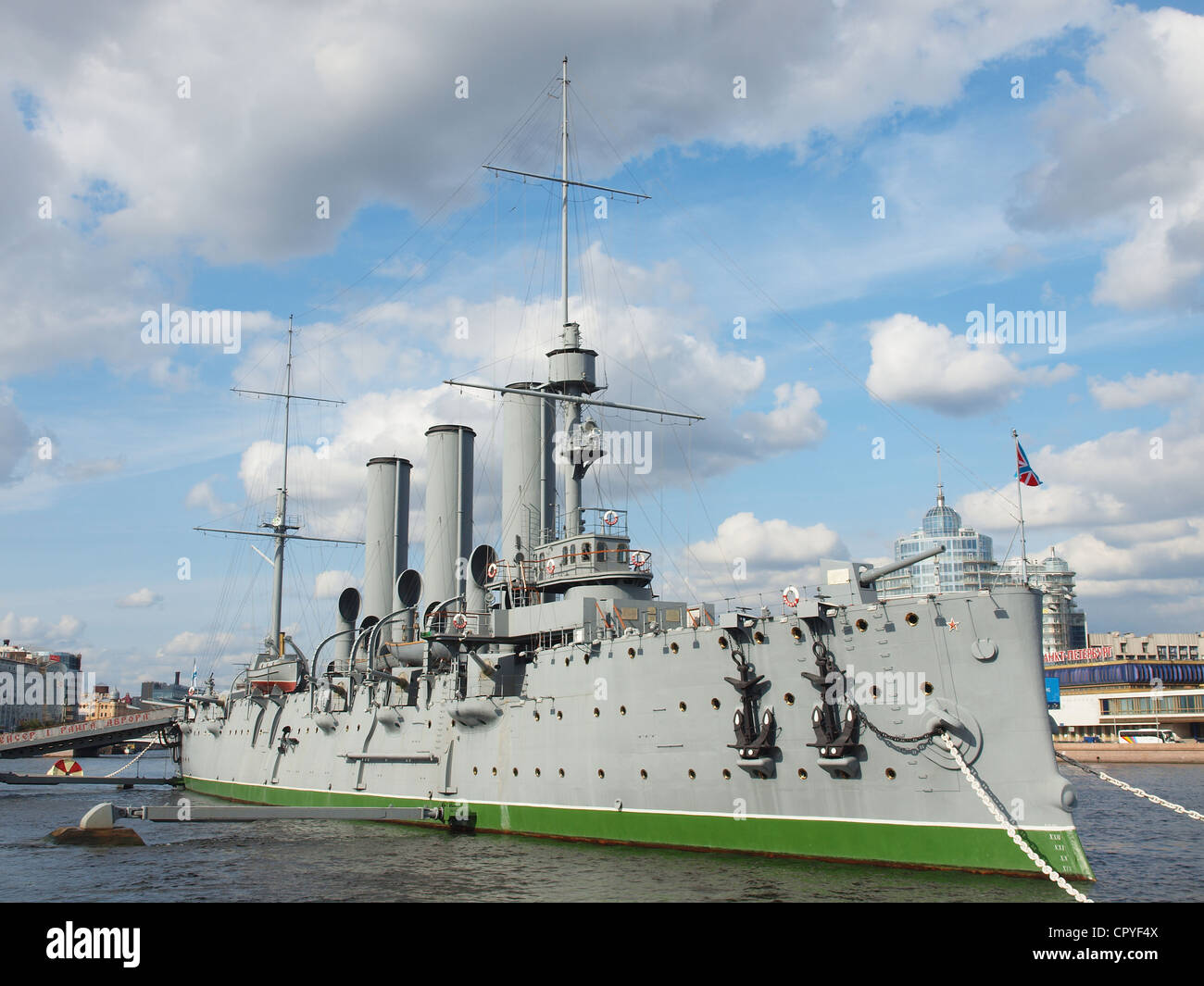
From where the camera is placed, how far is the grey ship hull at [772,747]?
1884 cm

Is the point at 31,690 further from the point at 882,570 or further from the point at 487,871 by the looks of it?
the point at 882,570

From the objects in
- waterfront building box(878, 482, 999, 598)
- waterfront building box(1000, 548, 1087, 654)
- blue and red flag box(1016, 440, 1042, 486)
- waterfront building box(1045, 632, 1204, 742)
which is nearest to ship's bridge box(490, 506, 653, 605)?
blue and red flag box(1016, 440, 1042, 486)

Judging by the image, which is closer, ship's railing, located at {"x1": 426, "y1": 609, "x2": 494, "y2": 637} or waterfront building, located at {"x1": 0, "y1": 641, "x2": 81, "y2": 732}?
ship's railing, located at {"x1": 426, "y1": 609, "x2": 494, "y2": 637}

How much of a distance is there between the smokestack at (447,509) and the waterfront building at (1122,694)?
185 ft

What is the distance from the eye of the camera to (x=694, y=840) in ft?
74.4

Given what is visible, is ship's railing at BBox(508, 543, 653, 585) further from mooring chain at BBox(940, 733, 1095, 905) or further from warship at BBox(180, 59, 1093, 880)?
mooring chain at BBox(940, 733, 1095, 905)

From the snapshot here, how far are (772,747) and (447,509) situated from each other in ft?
70.9

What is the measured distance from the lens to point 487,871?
22141 mm

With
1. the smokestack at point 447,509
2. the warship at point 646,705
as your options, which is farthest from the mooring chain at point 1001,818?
the smokestack at point 447,509

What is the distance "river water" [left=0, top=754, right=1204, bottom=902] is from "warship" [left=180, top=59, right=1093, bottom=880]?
0.90 meters

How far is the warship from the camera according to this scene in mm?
19031

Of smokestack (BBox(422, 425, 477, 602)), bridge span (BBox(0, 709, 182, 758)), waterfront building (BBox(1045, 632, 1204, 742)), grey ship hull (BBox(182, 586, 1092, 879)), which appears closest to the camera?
grey ship hull (BBox(182, 586, 1092, 879))
